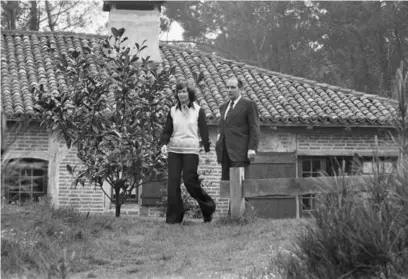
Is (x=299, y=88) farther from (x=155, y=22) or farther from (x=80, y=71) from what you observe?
(x=80, y=71)

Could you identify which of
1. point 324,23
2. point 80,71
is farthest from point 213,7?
point 80,71

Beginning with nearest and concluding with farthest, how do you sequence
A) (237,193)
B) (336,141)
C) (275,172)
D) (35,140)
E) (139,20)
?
(237,193) < (35,140) < (275,172) < (336,141) < (139,20)

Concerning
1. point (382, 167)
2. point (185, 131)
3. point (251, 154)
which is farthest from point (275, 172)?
point (382, 167)

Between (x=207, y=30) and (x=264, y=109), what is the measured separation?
15.4 meters

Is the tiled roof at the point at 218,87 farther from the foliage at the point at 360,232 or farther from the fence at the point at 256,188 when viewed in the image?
the foliage at the point at 360,232

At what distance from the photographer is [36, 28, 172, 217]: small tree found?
9.88 m

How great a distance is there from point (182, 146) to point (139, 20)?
11.1m

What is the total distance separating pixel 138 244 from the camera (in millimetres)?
7984

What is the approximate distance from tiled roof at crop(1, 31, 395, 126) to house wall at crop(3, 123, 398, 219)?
44 cm

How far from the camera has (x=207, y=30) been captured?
105ft

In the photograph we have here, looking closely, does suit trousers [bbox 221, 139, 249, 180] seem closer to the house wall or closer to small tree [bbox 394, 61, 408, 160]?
small tree [bbox 394, 61, 408, 160]

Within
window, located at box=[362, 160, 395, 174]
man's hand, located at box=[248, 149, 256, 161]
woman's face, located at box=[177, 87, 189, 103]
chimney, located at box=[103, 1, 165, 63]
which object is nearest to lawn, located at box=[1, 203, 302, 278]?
man's hand, located at box=[248, 149, 256, 161]

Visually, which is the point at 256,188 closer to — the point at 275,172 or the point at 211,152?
the point at 211,152

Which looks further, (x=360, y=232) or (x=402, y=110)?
(x=402, y=110)
